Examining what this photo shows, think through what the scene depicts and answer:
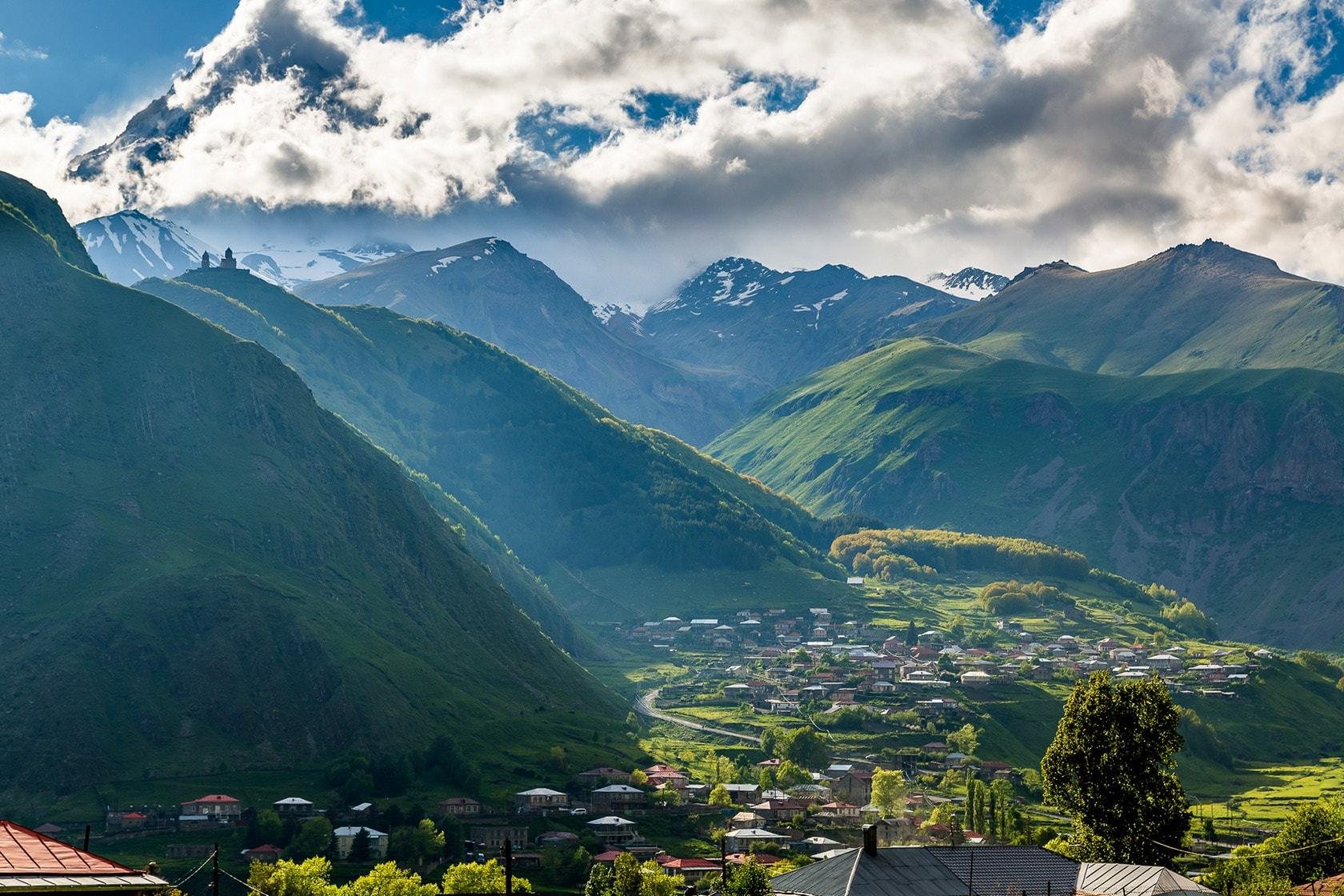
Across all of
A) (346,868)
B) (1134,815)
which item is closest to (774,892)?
(1134,815)

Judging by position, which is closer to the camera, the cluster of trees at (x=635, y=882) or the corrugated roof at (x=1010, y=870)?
the corrugated roof at (x=1010, y=870)

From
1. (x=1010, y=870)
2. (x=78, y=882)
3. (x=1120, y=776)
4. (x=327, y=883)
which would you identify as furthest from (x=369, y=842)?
(x=78, y=882)

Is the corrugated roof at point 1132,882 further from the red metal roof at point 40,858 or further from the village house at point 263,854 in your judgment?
the village house at point 263,854

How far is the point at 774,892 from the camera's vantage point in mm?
108250

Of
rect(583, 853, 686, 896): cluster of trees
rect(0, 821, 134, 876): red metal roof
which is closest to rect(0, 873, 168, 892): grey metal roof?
rect(0, 821, 134, 876): red metal roof

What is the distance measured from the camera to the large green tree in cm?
14825

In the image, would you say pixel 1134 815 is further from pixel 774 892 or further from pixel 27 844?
pixel 27 844

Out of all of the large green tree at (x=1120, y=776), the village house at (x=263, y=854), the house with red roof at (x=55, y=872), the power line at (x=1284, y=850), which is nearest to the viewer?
the house with red roof at (x=55, y=872)

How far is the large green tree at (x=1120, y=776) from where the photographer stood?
148 metres

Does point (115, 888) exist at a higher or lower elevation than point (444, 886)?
higher

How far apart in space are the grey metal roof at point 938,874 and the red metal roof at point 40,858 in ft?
223

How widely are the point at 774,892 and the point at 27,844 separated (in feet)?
254

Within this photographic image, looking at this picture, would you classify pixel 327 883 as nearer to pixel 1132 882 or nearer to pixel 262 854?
pixel 262 854

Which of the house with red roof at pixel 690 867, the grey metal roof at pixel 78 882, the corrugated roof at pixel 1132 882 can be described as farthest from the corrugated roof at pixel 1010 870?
the grey metal roof at pixel 78 882
